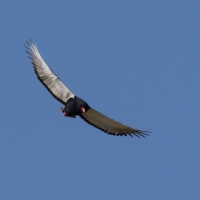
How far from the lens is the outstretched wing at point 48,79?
203ft

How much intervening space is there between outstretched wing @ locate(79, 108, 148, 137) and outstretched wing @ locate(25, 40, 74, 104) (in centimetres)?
137

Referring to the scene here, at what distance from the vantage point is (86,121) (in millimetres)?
62844

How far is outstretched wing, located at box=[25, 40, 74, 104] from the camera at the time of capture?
2432 inches

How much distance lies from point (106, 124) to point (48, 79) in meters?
3.60

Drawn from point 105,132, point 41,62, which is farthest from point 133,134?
point 41,62

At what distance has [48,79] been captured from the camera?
61938 mm

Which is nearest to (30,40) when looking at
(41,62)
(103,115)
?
(41,62)

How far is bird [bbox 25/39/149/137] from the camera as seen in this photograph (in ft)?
202

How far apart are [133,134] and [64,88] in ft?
13.1

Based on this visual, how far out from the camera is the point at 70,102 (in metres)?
61.6

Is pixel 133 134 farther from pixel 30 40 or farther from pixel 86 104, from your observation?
pixel 30 40

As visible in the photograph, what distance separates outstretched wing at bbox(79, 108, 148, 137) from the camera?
6231 centimetres

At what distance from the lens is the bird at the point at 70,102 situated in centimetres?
6144

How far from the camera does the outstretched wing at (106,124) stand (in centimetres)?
6231
